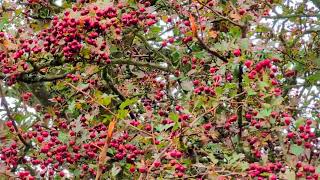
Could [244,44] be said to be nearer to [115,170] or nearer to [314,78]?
[115,170]

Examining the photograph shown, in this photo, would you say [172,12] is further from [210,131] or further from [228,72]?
[210,131]

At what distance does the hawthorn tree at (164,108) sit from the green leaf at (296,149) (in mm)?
12

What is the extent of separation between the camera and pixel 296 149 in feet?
12.1

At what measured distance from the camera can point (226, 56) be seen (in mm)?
4270

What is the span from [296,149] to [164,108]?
5.27ft

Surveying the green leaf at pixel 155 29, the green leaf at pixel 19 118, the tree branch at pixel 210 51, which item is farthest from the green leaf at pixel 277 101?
the green leaf at pixel 155 29

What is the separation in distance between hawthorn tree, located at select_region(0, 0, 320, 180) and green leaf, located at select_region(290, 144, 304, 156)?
12 millimetres

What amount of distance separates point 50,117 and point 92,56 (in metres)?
0.83

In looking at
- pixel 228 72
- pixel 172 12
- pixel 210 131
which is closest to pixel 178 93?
pixel 172 12

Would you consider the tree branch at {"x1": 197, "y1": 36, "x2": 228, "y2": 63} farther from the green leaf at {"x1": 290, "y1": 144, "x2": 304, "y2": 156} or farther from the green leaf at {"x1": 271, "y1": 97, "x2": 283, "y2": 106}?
the green leaf at {"x1": 290, "y1": 144, "x2": 304, "y2": 156}

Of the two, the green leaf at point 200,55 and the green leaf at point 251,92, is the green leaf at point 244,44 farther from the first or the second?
the green leaf at point 200,55

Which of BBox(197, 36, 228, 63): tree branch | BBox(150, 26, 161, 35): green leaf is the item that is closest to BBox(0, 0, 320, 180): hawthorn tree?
BBox(197, 36, 228, 63): tree branch

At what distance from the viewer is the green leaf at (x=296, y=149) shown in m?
3.65

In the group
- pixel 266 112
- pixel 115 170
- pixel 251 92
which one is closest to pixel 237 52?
pixel 251 92
